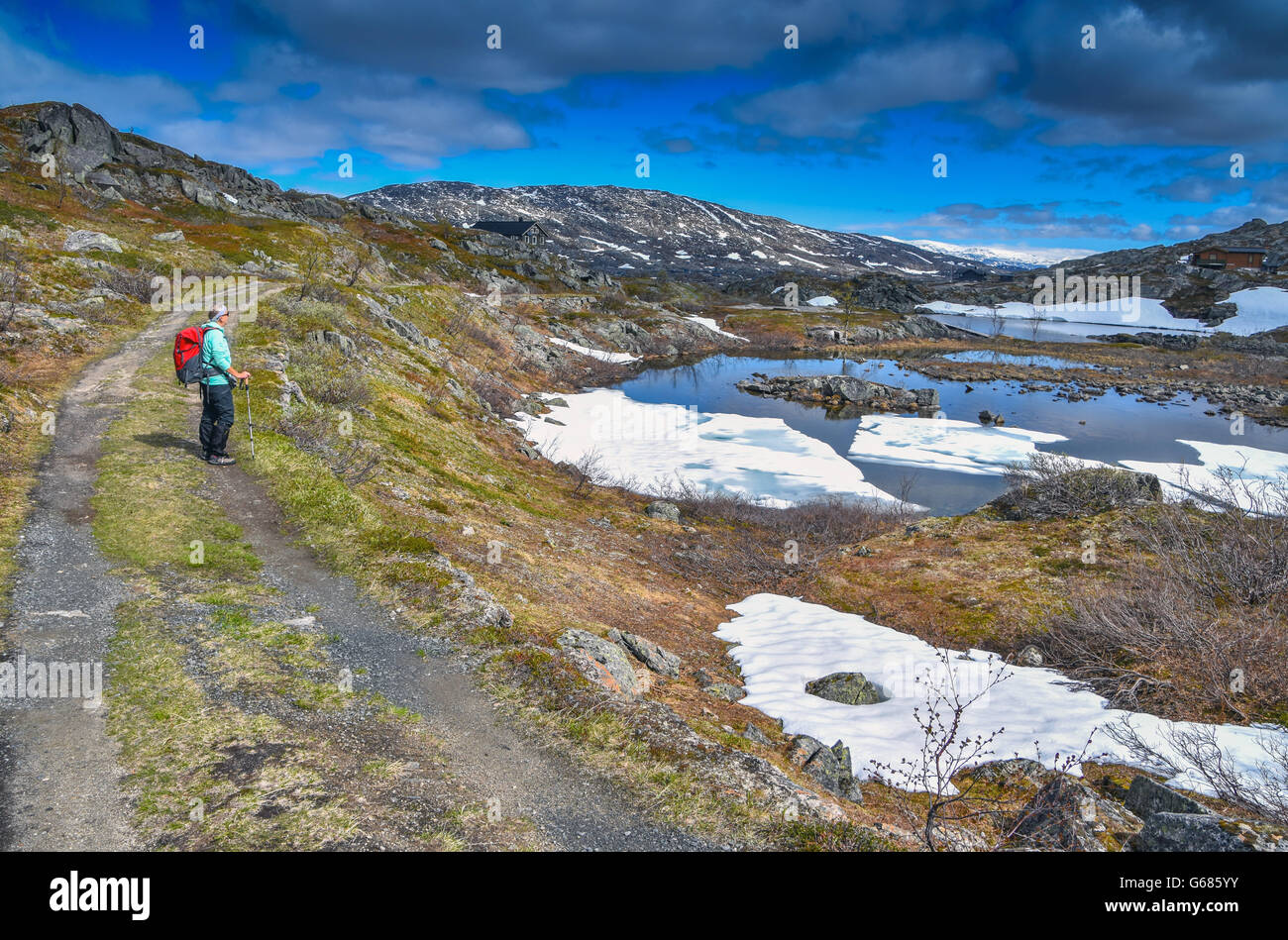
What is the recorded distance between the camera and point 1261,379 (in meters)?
75.7

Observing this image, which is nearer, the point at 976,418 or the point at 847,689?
the point at 847,689

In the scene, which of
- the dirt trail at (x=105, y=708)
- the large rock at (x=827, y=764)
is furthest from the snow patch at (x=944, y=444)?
the dirt trail at (x=105, y=708)

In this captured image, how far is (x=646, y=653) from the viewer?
496 inches

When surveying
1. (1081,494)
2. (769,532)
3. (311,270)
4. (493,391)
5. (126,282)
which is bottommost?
(769,532)

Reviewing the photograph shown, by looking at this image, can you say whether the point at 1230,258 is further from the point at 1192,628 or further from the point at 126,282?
the point at 126,282

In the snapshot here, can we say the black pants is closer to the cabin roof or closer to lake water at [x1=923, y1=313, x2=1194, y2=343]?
lake water at [x1=923, y1=313, x2=1194, y2=343]

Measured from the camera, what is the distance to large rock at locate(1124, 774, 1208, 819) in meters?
7.92

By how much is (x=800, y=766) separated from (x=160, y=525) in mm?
11533

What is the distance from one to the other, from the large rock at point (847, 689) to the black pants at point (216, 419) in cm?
1401

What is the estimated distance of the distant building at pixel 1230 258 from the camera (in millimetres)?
156250

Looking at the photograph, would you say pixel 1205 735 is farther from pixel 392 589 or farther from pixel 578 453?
pixel 578 453

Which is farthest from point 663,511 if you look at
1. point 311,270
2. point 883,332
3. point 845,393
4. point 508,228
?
point 508,228

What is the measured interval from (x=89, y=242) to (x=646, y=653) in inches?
1680

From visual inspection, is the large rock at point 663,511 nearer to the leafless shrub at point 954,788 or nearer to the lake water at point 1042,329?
the leafless shrub at point 954,788
